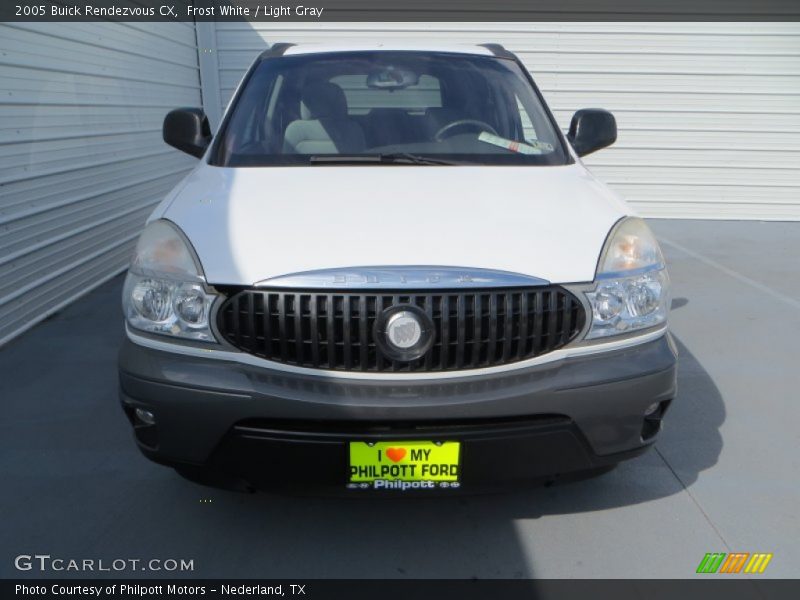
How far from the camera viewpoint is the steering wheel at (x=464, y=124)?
3.15m

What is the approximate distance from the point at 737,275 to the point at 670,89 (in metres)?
3.38

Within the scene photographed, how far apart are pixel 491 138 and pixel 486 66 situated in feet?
2.18

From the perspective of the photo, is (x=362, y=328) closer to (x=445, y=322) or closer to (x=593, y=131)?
(x=445, y=322)

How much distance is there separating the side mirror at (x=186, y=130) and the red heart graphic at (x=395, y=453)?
214 cm

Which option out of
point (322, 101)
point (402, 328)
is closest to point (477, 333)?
Answer: point (402, 328)

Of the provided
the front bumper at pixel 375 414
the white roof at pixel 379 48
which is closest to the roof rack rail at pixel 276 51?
the white roof at pixel 379 48

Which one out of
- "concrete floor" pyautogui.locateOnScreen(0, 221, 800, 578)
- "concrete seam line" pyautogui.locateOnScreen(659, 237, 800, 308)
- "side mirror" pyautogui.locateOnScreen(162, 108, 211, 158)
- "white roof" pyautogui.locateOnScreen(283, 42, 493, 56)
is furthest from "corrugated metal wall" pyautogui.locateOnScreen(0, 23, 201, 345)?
"concrete seam line" pyautogui.locateOnScreen(659, 237, 800, 308)

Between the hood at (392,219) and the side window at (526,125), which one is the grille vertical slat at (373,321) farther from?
the side window at (526,125)

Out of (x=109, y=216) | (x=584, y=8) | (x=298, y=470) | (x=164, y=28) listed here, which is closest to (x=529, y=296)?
(x=298, y=470)

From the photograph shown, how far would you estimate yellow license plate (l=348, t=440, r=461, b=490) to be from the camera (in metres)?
2.01

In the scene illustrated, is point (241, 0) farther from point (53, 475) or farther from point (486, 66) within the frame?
point (53, 475)

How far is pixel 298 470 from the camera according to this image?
2.03 metres

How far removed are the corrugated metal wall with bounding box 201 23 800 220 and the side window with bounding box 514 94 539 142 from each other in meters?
5.12

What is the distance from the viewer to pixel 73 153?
17.1 feet
